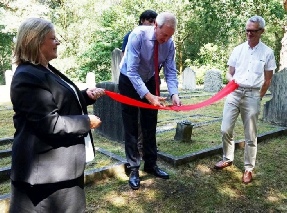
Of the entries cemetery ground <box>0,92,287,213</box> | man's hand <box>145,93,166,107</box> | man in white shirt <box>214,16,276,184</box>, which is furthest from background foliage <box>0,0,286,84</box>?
man's hand <box>145,93,166,107</box>

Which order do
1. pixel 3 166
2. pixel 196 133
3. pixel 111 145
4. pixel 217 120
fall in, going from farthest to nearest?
pixel 217 120 → pixel 196 133 → pixel 111 145 → pixel 3 166

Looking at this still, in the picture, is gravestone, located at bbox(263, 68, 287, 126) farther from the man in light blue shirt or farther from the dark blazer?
the dark blazer

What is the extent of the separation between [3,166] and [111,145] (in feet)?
5.72

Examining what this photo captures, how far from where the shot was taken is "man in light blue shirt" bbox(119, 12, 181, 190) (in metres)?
3.09

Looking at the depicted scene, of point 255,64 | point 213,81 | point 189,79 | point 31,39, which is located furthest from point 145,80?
point 189,79

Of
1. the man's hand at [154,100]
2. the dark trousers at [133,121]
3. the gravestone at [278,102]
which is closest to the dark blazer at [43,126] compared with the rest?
the man's hand at [154,100]

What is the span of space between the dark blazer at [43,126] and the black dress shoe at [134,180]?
168 centimetres

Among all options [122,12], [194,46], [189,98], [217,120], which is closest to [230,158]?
[217,120]

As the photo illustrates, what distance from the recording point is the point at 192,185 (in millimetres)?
3523

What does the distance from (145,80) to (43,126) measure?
1964mm

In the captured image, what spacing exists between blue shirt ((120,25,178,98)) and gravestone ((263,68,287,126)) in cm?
371

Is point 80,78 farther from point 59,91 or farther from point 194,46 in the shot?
point 59,91

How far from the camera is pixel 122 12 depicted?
21.1m

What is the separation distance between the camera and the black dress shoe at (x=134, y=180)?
11.0 feet
